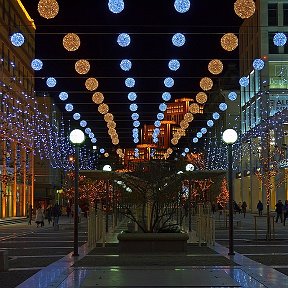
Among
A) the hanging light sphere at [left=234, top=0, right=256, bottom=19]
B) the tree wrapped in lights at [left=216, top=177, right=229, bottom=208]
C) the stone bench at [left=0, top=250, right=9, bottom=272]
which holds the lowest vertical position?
the stone bench at [left=0, top=250, right=9, bottom=272]

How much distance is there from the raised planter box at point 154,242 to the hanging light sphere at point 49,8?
6.79 meters

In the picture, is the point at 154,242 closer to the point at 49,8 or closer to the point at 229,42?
the point at 49,8

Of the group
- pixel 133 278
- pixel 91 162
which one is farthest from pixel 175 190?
pixel 91 162

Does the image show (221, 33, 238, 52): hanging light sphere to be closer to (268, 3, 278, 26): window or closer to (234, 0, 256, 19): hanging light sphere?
(234, 0, 256, 19): hanging light sphere

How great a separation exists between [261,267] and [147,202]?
7343mm

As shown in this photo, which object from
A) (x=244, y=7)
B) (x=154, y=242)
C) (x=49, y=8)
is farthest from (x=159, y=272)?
(x=244, y=7)

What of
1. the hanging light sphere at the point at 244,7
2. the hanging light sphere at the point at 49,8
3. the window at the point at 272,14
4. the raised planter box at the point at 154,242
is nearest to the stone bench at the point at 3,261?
the raised planter box at the point at 154,242

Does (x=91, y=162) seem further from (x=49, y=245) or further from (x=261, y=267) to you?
(x=261, y=267)

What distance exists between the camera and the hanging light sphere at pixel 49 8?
808 inches

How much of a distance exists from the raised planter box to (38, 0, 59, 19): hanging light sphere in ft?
22.3

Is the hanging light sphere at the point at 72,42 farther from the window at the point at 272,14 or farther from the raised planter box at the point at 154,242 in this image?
the window at the point at 272,14

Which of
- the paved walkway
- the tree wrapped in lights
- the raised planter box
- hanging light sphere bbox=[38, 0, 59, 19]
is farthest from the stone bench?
the tree wrapped in lights

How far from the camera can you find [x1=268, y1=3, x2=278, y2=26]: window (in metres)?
73.0

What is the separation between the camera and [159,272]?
15.5 meters
